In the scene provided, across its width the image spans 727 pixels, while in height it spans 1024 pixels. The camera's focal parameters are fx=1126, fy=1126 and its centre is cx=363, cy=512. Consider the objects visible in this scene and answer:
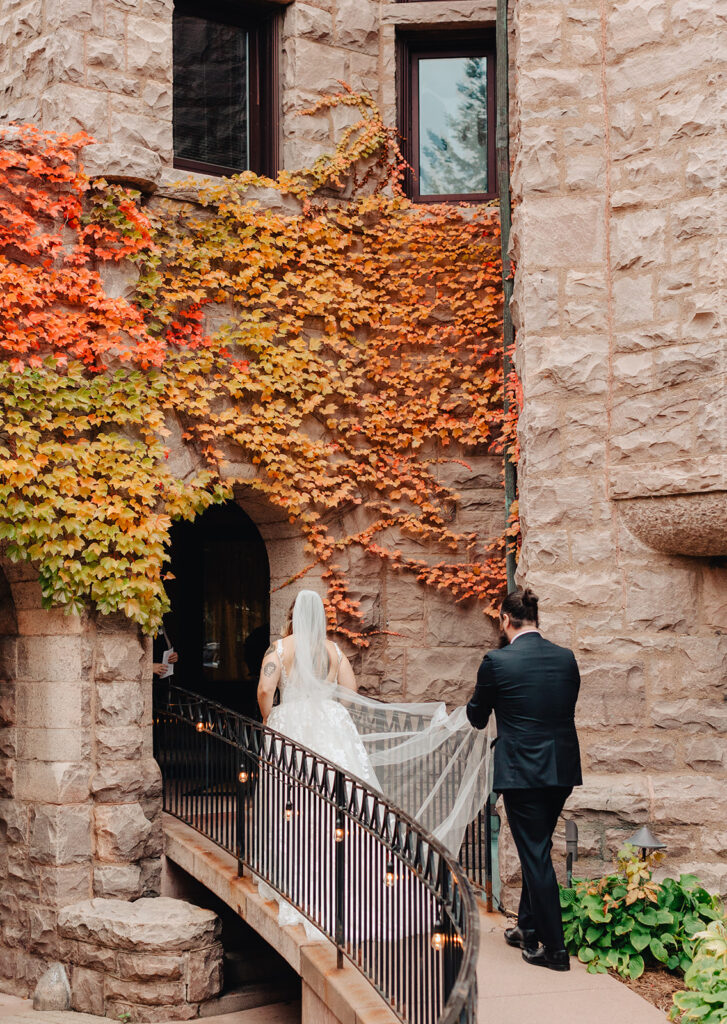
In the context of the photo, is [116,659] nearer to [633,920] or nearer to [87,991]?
[87,991]

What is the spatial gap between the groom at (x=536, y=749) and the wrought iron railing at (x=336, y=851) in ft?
1.82

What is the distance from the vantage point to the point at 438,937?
4312 mm

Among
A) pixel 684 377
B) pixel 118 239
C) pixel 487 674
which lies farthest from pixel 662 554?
pixel 118 239

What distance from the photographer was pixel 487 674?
5277mm

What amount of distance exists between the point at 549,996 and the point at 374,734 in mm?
2156

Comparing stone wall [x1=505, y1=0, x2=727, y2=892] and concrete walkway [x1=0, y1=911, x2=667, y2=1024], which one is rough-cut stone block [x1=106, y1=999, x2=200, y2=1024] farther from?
stone wall [x1=505, y1=0, x2=727, y2=892]

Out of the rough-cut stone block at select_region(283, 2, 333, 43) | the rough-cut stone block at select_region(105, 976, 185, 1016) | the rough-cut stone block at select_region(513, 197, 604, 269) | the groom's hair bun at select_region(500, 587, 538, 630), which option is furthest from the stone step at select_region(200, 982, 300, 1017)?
the rough-cut stone block at select_region(283, 2, 333, 43)

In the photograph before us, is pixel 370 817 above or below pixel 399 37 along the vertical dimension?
below

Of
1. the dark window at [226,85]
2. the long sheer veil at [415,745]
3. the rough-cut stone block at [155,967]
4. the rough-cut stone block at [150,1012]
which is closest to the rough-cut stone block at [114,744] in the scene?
the rough-cut stone block at [155,967]

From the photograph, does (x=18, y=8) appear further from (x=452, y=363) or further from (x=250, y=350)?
(x=452, y=363)

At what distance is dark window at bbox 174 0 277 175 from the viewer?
9180 millimetres

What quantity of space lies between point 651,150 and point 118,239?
379cm

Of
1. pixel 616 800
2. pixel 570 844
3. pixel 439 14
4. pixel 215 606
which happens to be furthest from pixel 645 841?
pixel 439 14

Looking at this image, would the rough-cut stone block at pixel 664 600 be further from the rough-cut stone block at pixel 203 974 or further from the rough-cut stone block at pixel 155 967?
the rough-cut stone block at pixel 155 967
